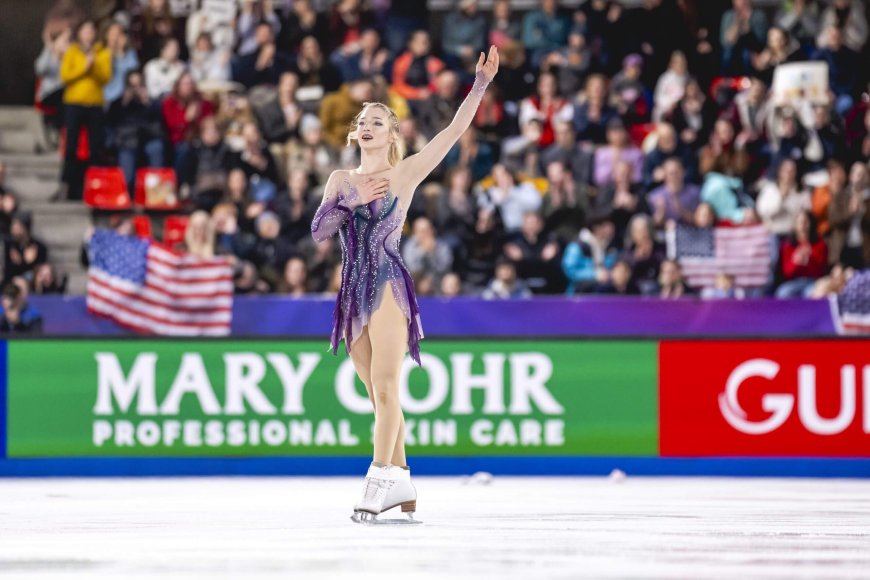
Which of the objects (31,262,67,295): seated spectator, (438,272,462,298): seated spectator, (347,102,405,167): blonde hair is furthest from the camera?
(31,262,67,295): seated spectator

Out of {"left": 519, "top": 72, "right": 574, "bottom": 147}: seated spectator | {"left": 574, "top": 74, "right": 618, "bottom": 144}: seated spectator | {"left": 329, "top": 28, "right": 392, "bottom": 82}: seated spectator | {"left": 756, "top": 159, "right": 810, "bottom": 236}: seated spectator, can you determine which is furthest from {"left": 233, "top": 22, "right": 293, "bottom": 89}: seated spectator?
{"left": 756, "top": 159, "right": 810, "bottom": 236}: seated spectator

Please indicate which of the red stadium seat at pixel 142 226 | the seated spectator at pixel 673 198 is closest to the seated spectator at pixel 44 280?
the red stadium seat at pixel 142 226

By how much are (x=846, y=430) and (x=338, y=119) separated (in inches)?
261

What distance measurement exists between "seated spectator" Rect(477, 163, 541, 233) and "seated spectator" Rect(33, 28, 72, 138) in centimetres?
464

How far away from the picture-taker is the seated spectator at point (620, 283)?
47.3 feet

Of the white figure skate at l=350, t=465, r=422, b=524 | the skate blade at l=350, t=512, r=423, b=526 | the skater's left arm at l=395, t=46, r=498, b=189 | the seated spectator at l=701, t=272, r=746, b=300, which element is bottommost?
the skate blade at l=350, t=512, r=423, b=526

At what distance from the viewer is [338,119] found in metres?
16.5

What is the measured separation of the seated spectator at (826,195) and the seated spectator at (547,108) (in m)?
2.65

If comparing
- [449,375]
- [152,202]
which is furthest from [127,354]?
[152,202]

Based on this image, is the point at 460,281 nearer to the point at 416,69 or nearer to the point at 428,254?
the point at 428,254

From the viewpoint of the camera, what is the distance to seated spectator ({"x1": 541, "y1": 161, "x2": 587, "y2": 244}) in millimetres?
15438

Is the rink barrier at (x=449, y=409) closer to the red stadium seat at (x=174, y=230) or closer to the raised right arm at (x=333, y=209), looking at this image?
the red stadium seat at (x=174, y=230)

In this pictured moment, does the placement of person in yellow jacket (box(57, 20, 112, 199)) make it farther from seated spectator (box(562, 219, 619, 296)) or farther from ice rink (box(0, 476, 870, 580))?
ice rink (box(0, 476, 870, 580))

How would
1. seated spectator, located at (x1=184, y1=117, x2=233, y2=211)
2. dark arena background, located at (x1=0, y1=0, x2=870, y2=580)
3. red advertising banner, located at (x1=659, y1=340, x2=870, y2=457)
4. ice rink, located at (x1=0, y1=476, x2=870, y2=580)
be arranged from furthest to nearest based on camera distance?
seated spectator, located at (x1=184, y1=117, x2=233, y2=211) < red advertising banner, located at (x1=659, y1=340, x2=870, y2=457) < dark arena background, located at (x1=0, y1=0, x2=870, y2=580) < ice rink, located at (x1=0, y1=476, x2=870, y2=580)
